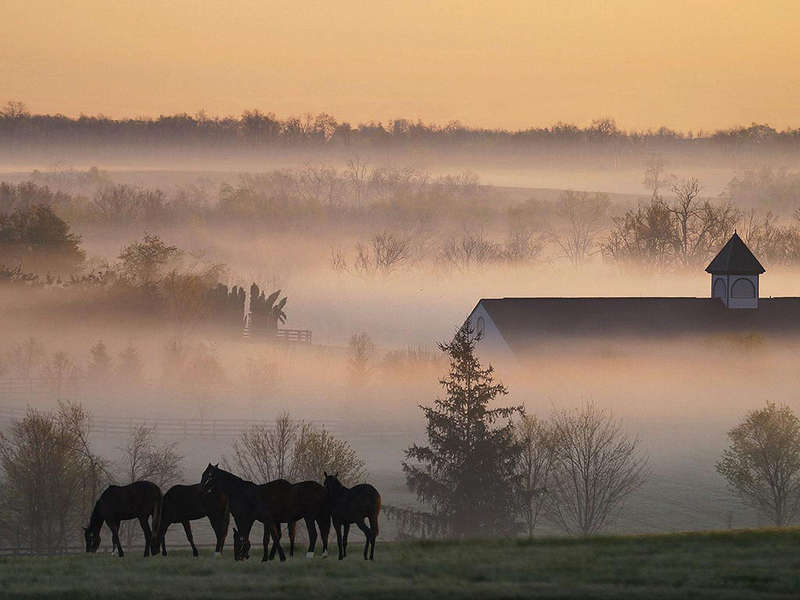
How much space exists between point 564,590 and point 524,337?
3222 inches

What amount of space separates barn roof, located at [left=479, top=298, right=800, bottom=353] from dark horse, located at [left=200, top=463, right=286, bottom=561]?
255 ft

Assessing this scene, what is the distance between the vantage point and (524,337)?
11112 centimetres

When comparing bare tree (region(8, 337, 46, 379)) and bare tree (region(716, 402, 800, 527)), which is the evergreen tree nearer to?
bare tree (region(716, 402, 800, 527))

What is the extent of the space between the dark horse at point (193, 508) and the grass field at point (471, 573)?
3.12 feet

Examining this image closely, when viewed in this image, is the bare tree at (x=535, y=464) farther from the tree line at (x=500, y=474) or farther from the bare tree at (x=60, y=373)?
the bare tree at (x=60, y=373)

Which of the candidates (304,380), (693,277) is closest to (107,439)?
(304,380)

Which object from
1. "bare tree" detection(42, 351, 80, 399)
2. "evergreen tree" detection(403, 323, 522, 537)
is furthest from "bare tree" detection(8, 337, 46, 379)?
"evergreen tree" detection(403, 323, 522, 537)

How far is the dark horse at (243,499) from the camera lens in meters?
34.9

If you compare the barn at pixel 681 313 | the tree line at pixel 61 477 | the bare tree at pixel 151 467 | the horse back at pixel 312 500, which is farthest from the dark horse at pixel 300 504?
the barn at pixel 681 313

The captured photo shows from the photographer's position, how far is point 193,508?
121ft

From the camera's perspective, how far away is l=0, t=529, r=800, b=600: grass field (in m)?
29.6

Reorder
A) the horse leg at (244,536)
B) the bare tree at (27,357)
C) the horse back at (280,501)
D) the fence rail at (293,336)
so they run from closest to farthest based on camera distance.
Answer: the horse back at (280,501) → the horse leg at (244,536) → the bare tree at (27,357) → the fence rail at (293,336)

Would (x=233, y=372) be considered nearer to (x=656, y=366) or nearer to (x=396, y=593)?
(x=656, y=366)

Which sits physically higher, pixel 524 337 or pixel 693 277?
pixel 693 277
